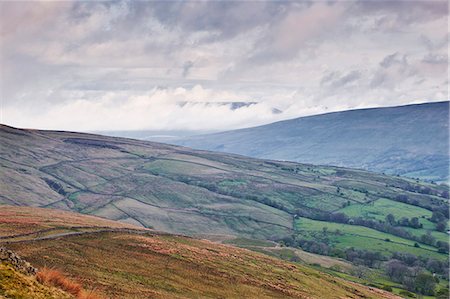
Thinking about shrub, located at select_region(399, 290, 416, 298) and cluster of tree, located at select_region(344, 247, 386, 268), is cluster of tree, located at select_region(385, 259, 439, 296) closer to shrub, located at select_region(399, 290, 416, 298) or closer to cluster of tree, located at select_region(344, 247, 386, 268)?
cluster of tree, located at select_region(344, 247, 386, 268)

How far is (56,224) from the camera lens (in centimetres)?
8169

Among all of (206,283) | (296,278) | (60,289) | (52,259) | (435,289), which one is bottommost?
(435,289)

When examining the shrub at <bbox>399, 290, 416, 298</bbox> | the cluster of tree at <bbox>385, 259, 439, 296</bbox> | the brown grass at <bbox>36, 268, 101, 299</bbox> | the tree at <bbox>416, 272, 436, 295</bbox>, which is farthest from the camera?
the cluster of tree at <bbox>385, 259, 439, 296</bbox>

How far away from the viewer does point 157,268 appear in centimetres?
6197

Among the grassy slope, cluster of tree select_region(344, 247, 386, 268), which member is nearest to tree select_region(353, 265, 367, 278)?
cluster of tree select_region(344, 247, 386, 268)

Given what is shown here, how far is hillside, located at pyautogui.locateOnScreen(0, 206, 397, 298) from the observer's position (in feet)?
172

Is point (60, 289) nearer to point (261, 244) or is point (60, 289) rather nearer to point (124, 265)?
point (124, 265)

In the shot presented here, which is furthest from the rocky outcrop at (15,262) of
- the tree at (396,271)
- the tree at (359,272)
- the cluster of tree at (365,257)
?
the cluster of tree at (365,257)

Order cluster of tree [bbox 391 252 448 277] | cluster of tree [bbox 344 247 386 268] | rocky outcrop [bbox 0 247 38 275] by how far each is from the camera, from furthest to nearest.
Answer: cluster of tree [bbox 344 247 386 268], cluster of tree [bbox 391 252 448 277], rocky outcrop [bbox 0 247 38 275]

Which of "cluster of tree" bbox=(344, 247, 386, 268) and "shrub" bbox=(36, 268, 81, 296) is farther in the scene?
"cluster of tree" bbox=(344, 247, 386, 268)

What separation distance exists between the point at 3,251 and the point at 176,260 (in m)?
35.7

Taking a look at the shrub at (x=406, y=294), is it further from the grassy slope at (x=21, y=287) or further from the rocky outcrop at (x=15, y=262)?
the grassy slope at (x=21, y=287)

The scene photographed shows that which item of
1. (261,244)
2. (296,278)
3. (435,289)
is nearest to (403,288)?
(435,289)

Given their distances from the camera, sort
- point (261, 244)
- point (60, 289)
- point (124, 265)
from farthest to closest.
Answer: point (261, 244)
point (124, 265)
point (60, 289)
